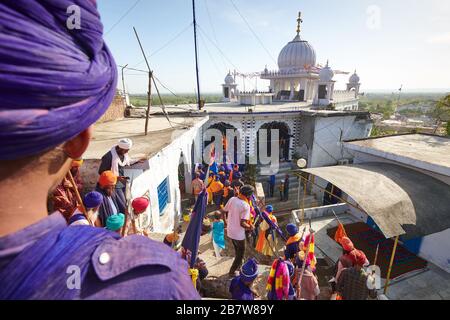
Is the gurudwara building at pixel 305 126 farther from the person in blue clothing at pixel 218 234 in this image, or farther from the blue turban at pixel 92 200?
the blue turban at pixel 92 200

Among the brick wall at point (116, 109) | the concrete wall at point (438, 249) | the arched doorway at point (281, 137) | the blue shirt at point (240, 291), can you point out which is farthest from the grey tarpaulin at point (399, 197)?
the arched doorway at point (281, 137)

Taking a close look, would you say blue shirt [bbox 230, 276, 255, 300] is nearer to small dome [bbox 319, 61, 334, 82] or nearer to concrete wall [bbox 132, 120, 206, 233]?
concrete wall [bbox 132, 120, 206, 233]

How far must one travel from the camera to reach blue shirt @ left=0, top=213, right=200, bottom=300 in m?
0.56

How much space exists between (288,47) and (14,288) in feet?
91.5

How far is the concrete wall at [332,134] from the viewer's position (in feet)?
48.3

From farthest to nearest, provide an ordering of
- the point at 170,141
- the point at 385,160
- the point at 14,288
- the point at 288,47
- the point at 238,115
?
the point at 288,47 < the point at 238,115 < the point at 385,160 < the point at 170,141 < the point at 14,288

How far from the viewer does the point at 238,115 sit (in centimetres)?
1467

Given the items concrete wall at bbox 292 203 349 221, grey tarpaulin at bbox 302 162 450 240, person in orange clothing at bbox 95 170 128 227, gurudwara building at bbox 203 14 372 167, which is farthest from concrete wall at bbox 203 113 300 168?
person in orange clothing at bbox 95 170 128 227

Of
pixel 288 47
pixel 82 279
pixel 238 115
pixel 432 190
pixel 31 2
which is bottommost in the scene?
pixel 432 190

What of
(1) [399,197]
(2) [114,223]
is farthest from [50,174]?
(1) [399,197]

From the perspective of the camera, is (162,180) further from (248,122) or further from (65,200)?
(248,122)

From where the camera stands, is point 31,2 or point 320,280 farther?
point 320,280
